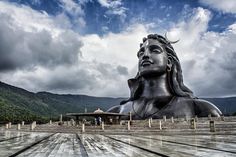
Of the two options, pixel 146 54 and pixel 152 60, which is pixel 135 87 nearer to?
pixel 152 60

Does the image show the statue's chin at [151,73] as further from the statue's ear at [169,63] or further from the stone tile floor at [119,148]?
the stone tile floor at [119,148]

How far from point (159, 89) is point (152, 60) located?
445 cm

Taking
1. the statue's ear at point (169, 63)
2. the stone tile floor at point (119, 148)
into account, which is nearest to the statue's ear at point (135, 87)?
the statue's ear at point (169, 63)

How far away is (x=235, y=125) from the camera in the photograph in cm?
1484

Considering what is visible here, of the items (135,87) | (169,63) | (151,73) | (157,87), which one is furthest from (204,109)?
(135,87)

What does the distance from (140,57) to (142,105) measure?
746 centimetres

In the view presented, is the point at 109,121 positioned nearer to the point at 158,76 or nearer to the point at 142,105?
the point at 142,105

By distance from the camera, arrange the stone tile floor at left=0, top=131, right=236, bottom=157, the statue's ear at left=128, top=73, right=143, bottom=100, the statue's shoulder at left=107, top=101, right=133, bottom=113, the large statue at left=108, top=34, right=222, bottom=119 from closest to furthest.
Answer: the stone tile floor at left=0, top=131, right=236, bottom=157, the large statue at left=108, top=34, right=222, bottom=119, the statue's shoulder at left=107, top=101, right=133, bottom=113, the statue's ear at left=128, top=73, right=143, bottom=100

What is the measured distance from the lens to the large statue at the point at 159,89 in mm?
35688

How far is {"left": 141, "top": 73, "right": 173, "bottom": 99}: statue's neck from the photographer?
38344 mm

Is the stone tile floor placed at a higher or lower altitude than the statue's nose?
lower

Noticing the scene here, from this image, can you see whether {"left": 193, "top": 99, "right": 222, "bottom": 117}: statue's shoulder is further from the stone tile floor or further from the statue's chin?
the stone tile floor

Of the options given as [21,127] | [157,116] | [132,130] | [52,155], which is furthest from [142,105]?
[52,155]

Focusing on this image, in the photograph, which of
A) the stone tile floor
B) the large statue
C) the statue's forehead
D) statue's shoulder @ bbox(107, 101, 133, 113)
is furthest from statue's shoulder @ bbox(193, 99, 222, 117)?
the stone tile floor
